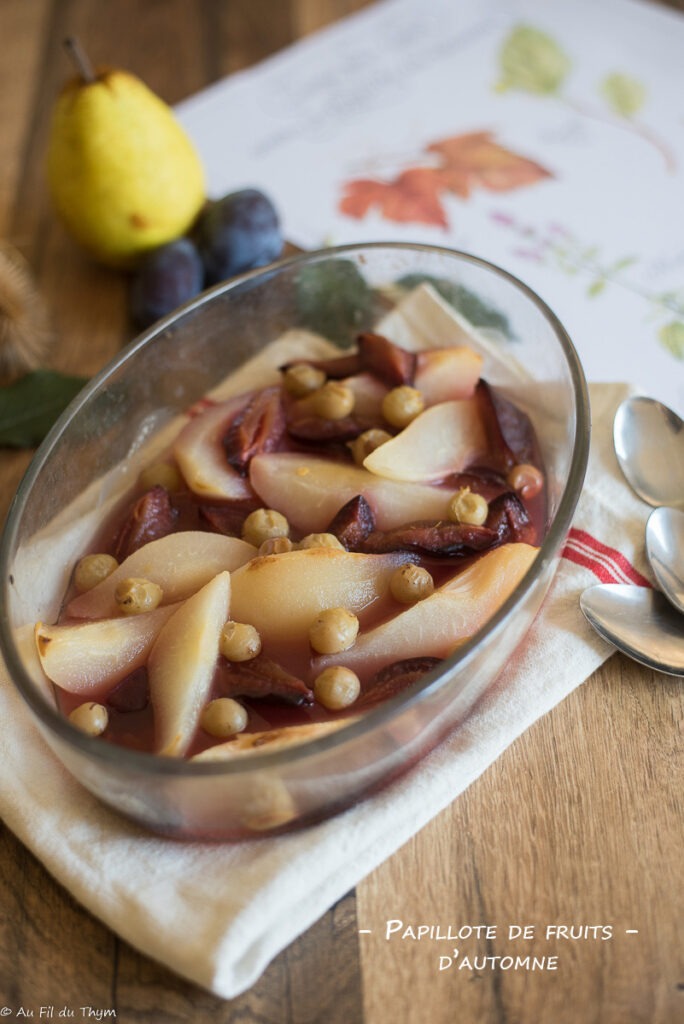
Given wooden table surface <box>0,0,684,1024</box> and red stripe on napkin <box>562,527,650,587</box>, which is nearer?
wooden table surface <box>0,0,684,1024</box>

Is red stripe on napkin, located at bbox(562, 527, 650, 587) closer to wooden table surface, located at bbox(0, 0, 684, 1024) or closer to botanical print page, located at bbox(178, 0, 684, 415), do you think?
wooden table surface, located at bbox(0, 0, 684, 1024)

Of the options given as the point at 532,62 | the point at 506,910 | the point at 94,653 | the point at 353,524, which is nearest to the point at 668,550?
the point at 353,524

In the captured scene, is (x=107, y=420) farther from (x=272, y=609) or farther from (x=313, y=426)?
(x=272, y=609)

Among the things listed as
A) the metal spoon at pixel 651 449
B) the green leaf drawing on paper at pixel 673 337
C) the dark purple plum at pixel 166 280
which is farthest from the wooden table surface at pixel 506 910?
the dark purple plum at pixel 166 280

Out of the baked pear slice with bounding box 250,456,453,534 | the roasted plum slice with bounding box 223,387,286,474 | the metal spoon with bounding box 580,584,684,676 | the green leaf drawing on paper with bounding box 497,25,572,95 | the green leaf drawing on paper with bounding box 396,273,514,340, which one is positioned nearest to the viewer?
the metal spoon with bounding box 580,584,684,676

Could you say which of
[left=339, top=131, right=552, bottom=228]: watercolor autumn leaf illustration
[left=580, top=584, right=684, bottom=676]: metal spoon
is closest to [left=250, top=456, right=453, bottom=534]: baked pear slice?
[left=580, top=584, right=684, bottom=676]: metal spoon

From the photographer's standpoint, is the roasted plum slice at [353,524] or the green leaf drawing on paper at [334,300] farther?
the green leaf drawing on paper at [334,300]

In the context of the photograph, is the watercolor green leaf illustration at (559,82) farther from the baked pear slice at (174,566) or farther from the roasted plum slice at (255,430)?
the baked pear slice at (174,566)
